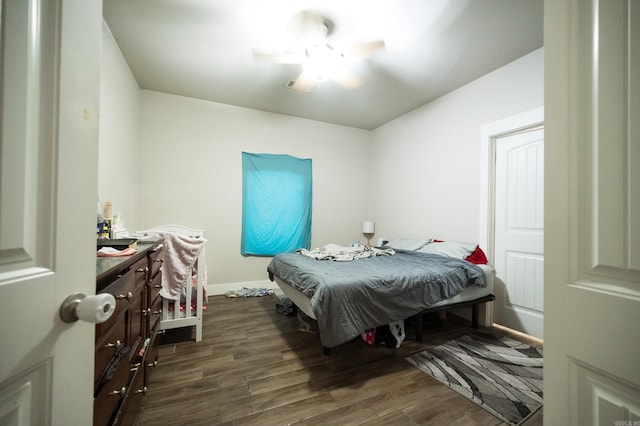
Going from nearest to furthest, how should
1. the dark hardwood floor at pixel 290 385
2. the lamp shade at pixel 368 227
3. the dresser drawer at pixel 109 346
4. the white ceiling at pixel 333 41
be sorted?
the dresser drawer at pixel 109 346
the dark hardwood floor at pixel 290 385
the white ceiling at pixel 333 41
the lamp shade at pixel 368 227

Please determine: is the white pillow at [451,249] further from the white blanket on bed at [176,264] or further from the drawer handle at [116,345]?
the drawer handle at [116,345]

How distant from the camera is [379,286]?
6.00 ft

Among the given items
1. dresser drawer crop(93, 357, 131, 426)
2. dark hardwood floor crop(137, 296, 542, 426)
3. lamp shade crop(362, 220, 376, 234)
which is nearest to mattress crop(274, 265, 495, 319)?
dark hardwood floor crop(137, 296, 542, 426)

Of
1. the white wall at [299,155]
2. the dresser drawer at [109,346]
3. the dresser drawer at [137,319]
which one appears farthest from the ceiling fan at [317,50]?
the dresser drawer at [109,346]

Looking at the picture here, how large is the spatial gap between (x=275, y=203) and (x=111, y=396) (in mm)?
2999

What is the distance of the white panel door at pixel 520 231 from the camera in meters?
2.26

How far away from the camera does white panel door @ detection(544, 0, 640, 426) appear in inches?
18.3

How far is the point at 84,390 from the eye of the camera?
19.5 inches

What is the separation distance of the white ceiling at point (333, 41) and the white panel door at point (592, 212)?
1.67 meters

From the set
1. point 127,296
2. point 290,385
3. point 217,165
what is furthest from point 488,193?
point 217,165

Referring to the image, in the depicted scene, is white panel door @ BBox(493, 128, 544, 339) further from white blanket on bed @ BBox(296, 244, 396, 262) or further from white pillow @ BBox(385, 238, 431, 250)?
white blanket on bed @ BBox(296, 244, 396, 262)

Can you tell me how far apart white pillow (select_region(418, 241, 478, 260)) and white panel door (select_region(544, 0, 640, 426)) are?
7.27ft

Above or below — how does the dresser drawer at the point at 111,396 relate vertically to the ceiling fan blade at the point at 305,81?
below

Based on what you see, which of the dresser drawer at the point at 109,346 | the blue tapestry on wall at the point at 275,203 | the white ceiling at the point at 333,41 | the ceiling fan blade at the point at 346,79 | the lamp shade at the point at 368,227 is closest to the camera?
the dresser drawer at the point at 109,346
